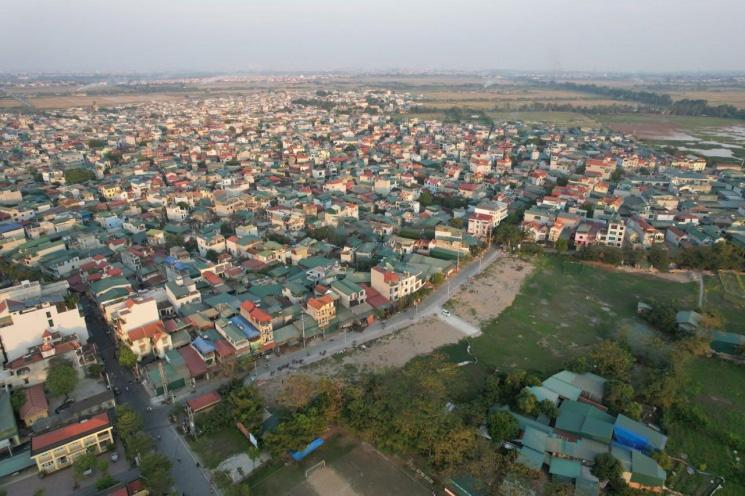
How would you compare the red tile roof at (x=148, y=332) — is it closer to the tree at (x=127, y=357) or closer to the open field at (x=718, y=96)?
the tree at (x=127, y=357)

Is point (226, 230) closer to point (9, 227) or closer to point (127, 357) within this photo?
point (9, 227)

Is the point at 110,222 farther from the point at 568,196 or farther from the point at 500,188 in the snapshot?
the point at 568,196

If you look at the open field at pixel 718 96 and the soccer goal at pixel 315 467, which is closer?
the soccer goal at pixel 315 467

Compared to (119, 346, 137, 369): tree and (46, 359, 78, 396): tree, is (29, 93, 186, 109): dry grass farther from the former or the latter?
(46, 359, 78, 396): tree

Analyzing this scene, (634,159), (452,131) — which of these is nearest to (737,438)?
(634,159)

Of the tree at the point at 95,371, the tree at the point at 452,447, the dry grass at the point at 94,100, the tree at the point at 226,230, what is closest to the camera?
the tree at the point at 452,447

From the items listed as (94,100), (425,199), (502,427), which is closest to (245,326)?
(502,427)

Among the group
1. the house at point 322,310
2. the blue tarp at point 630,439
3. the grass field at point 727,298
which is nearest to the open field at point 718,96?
the grass field at point 727,298
